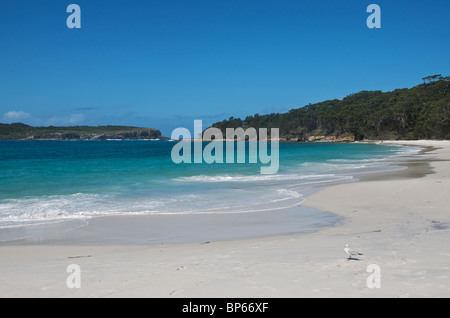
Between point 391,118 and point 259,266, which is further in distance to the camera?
point 391,118

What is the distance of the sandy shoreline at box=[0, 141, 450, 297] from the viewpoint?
4004 millimetres

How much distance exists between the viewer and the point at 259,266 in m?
4.95

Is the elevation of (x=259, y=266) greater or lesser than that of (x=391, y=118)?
lesser

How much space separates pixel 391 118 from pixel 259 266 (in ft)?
345

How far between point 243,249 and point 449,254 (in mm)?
3347

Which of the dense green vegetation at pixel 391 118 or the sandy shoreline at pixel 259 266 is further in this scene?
the dense green vegetation at pixel 391 118

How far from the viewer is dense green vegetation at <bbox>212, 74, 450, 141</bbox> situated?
3155 inches

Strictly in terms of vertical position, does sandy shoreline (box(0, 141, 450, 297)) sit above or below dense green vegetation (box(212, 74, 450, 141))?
below

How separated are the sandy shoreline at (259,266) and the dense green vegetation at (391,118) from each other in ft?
276

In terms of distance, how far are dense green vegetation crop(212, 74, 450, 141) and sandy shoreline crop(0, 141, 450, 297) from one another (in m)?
84.3

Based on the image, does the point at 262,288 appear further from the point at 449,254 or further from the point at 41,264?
the point at 41,264

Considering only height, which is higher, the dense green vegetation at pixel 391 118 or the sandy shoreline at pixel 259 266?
the dense green vegetation at pixel 391 118

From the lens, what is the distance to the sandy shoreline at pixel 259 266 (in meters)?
4.00

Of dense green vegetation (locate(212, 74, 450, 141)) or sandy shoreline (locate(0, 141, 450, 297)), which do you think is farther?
dense green vegetation (locate(212, 74, 450, 141))
